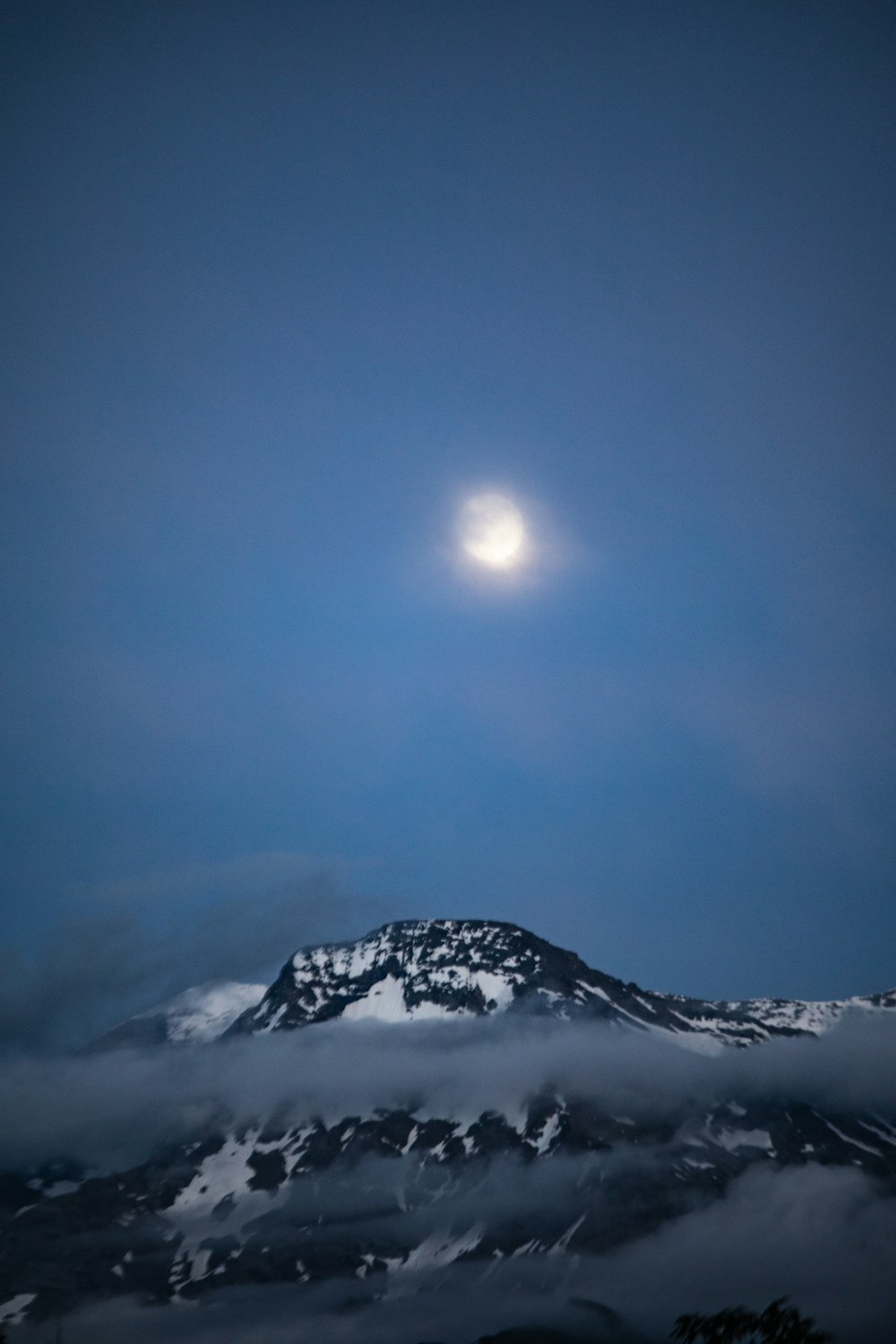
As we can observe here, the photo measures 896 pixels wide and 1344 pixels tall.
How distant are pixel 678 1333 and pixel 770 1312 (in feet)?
15.5

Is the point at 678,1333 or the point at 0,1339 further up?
the point at 678,1333

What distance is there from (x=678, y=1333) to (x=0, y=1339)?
54.9 m

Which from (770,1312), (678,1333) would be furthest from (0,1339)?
(770,1312)

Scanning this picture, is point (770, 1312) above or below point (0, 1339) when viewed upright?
above

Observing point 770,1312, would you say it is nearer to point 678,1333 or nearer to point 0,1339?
point 678,1333

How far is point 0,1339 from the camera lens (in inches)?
2635

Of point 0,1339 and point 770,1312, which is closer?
point 770,1312

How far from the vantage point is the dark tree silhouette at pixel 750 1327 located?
141 feet

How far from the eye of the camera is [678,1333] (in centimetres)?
4366

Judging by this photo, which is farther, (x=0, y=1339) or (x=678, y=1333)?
(x=0, y=1339)

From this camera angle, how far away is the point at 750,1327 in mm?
43094

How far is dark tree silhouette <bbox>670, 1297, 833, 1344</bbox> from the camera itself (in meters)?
43.1
